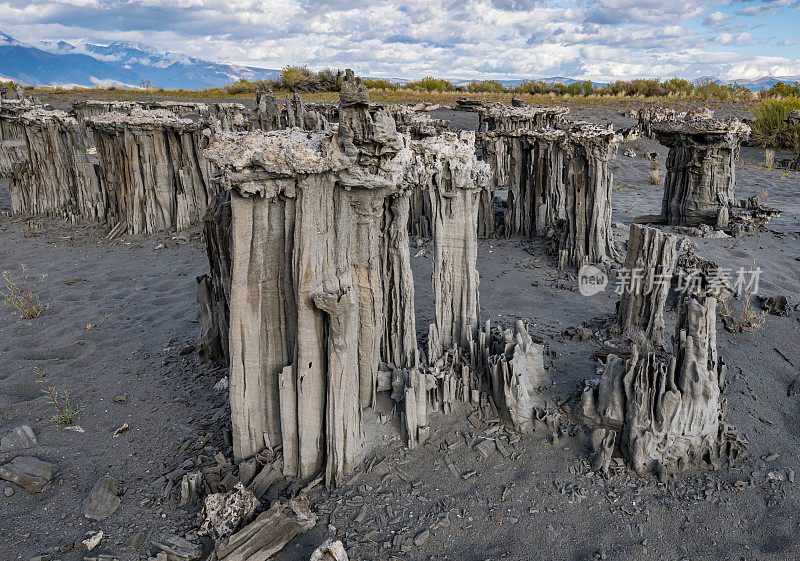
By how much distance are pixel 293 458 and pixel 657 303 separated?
3786 millimetres

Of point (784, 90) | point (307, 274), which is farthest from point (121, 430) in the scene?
point (784, 90)

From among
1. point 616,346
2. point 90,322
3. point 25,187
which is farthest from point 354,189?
point 25,187

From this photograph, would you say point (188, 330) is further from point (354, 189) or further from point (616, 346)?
point (616, 346)

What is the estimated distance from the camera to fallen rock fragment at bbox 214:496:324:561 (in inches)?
125

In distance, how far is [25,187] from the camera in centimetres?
1202

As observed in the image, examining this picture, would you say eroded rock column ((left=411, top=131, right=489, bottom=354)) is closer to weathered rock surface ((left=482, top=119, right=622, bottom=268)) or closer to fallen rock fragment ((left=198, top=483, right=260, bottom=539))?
fallen rock fragment ((left=198, top=483, right=260, bottom=539))

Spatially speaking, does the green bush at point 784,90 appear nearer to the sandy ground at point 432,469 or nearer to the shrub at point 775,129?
the shrub at point 775,129

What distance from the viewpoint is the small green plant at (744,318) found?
588 cm

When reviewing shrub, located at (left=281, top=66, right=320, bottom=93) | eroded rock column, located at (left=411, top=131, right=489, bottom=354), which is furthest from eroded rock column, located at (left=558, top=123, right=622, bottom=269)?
shrub, located at (left=281, top=66, right=320, bottom=93)

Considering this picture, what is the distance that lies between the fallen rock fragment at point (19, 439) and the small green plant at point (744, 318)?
671 cm

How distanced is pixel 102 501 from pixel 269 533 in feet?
4.00

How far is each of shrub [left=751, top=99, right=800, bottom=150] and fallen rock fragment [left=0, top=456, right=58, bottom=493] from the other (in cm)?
2136

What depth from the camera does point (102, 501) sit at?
360cm

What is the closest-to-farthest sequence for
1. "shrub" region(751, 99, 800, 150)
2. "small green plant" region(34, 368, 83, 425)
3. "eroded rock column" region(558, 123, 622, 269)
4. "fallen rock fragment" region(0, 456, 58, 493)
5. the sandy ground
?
the sandy ground, "fallen rock fragment" region(0, 456, 58, 493), "small green plant" region(34, 368, 83, 425), "eroded rock column" region(558, 123, 622, 269), "shrub" region(751, 99, 800, 150)
